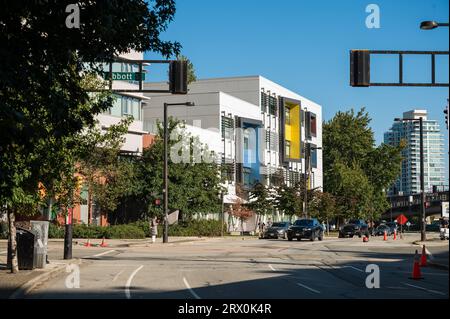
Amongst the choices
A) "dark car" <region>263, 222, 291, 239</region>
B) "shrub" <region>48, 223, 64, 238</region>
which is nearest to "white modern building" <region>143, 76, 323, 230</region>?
"dark car" <region>263, 222, 291, 239</region>

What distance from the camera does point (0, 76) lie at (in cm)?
1095

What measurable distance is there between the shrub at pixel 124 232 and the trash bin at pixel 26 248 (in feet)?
88.1

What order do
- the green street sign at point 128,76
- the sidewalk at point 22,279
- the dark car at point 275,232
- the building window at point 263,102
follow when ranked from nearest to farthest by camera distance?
the sidewalk at point 22,279 → the green street sign at point 128,76 → the dark car at point 275,232 → the building window at point 263,102

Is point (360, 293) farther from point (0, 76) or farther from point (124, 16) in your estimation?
point (0, 76)

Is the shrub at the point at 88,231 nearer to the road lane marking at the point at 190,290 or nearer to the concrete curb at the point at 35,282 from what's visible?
the concrete curb at the point at 35,282

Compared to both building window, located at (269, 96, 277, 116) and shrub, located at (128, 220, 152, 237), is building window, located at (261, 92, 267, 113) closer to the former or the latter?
building window, located at (269, 96, 277, 116)

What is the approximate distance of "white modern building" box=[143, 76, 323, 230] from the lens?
71.5 metres

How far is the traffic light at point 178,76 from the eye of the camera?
2084 cm

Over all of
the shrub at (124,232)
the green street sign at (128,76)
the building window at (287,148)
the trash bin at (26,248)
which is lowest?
the shrub at (124,232)

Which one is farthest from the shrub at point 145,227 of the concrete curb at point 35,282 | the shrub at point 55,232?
the concrete curb at point 35,282

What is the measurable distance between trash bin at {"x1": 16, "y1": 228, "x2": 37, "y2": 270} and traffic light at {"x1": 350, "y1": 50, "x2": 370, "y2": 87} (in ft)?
35.8
